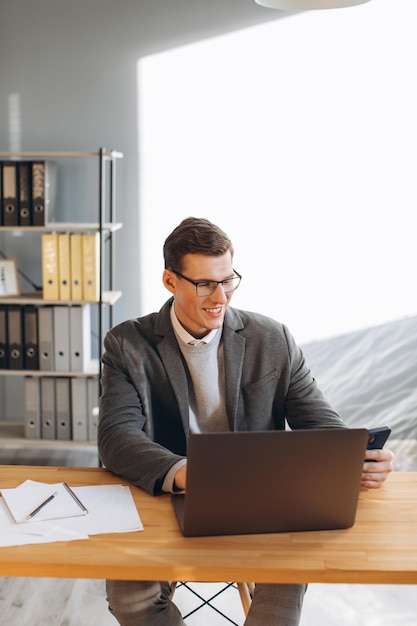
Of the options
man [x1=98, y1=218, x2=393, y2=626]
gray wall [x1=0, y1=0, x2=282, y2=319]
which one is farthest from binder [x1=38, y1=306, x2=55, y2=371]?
man [x1=98, y1=218, x2=393, y2=626]

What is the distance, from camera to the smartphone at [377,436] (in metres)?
1.66

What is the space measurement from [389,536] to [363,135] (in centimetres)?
289

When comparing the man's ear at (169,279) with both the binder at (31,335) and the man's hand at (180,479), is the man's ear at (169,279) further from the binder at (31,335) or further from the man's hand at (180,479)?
the binder at (31,335)

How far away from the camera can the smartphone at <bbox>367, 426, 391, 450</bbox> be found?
1657 mm

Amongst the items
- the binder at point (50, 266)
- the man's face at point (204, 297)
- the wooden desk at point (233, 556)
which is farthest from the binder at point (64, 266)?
the wooden desk at point (233, 556)

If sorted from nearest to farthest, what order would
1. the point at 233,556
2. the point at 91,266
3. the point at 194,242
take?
the point at 233,556
the point at 194,242
the point at 91,266

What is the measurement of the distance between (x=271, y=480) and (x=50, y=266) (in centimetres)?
248

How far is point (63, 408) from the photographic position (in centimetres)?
383

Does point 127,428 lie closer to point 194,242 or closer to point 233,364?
point 233,364

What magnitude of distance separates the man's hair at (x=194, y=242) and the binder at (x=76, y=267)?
1727 millimetres

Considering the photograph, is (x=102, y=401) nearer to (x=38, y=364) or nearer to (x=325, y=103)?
(x=38, y=364)

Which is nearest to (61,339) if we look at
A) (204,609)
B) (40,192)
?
(40,192)

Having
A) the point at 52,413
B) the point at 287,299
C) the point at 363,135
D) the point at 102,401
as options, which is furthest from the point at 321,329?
the point at 102,401

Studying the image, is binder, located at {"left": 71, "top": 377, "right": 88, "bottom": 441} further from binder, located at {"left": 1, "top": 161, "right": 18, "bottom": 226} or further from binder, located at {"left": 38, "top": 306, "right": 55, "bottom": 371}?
binder, located at {"left": 1, "top": 161, "right": 18, "bottom": 226}
